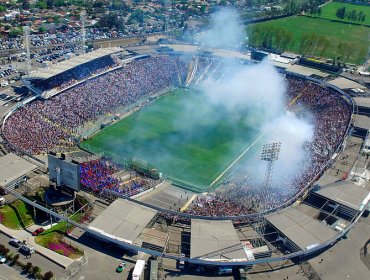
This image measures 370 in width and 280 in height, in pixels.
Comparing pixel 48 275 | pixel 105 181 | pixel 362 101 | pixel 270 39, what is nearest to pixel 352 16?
pixel 270 39

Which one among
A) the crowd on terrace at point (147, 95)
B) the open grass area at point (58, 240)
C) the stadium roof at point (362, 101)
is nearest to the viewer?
the open grass area at point (58, 240)

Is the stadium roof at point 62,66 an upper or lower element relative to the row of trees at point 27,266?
upper

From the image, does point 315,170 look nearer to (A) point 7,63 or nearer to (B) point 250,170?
(B) point 250,170

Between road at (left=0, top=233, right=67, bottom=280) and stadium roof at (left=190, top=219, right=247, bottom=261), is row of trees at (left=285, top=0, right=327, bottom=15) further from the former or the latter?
road at (left=0, top=233, right=67, bottom=280)

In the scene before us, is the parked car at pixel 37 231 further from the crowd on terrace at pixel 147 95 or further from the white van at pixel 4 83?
the white van at pixel 4 83

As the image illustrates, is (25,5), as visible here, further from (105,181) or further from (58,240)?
(58,240)


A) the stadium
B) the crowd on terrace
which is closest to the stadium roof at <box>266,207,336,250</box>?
the stadium

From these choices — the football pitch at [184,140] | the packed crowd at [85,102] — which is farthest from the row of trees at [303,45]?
the football pitch at [184,140]

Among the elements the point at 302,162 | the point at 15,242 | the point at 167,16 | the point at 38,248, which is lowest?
the point at 38,248
